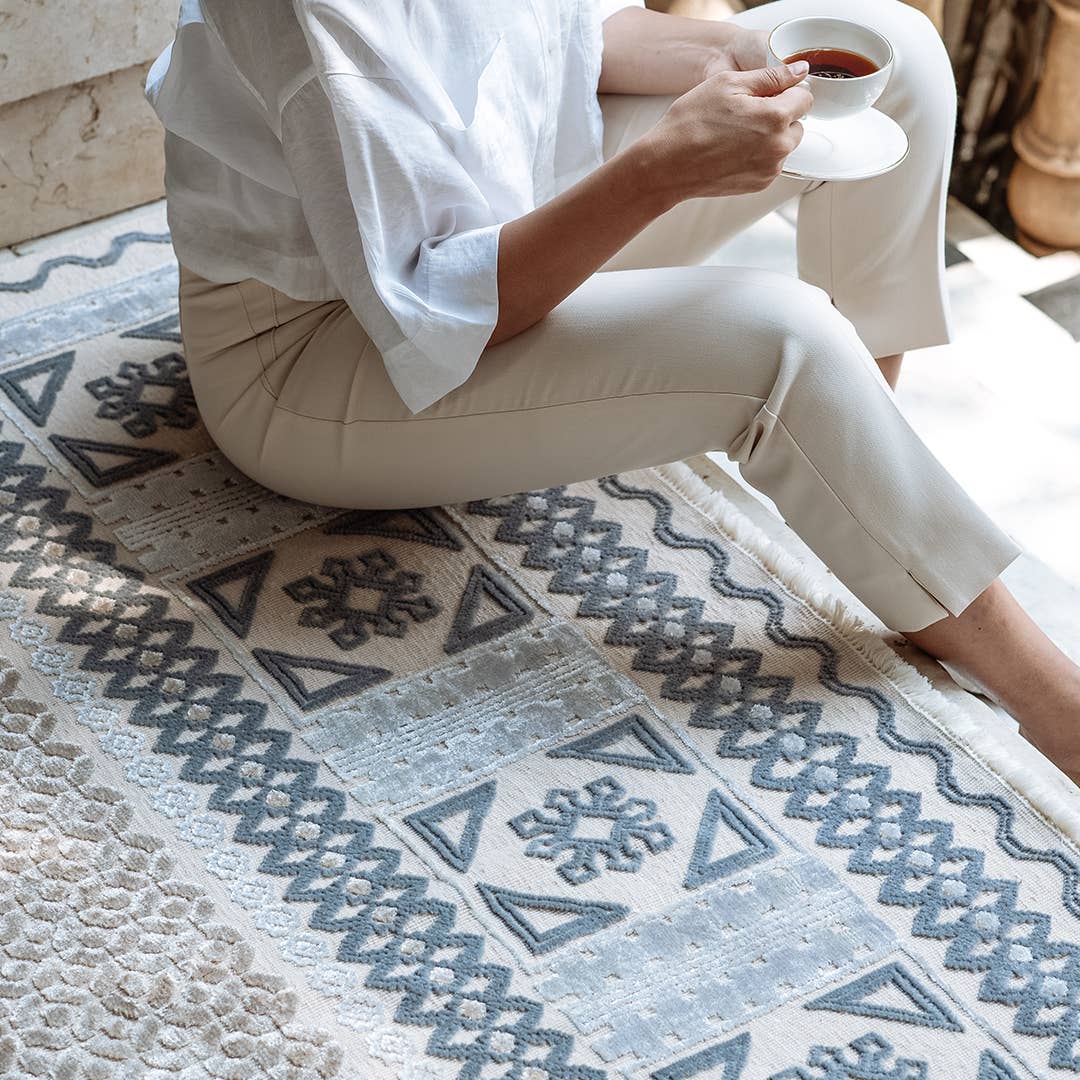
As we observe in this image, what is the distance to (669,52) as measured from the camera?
1.52m

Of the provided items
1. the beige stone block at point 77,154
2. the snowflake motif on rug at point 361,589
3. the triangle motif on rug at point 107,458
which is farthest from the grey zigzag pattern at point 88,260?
A: the snowflake motif on rug at point 361,589

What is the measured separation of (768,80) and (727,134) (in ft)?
0.21

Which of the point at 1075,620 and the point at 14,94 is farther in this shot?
the point at 14,94

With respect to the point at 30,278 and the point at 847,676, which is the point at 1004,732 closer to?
the point at 847,676

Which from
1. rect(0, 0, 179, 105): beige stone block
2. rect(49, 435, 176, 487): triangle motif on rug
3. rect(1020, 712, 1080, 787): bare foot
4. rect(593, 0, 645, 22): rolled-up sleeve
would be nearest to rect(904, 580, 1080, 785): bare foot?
rect(1020, 712, 1080, 787): bare foot

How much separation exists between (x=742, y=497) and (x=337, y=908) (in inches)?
27.2

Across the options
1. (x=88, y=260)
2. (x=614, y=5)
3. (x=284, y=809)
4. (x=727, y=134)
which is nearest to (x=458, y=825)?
(x=284, y=809)

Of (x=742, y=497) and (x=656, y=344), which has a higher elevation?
(x=656, y=344)

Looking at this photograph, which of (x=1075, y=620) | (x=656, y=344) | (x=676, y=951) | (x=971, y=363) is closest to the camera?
(x=676, y=951)

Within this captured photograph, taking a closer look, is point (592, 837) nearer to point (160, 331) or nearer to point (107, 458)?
point (107, 458)

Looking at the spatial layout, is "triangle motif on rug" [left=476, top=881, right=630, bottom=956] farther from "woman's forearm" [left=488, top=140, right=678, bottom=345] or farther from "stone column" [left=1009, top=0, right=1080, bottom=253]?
"stone column" [left=1009, top=0, right=1080, bottom=253]

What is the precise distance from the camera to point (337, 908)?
4.02 ft

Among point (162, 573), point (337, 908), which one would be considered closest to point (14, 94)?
point (162, 573)

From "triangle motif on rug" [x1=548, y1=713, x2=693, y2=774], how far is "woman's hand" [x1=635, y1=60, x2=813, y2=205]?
1.52 feet
